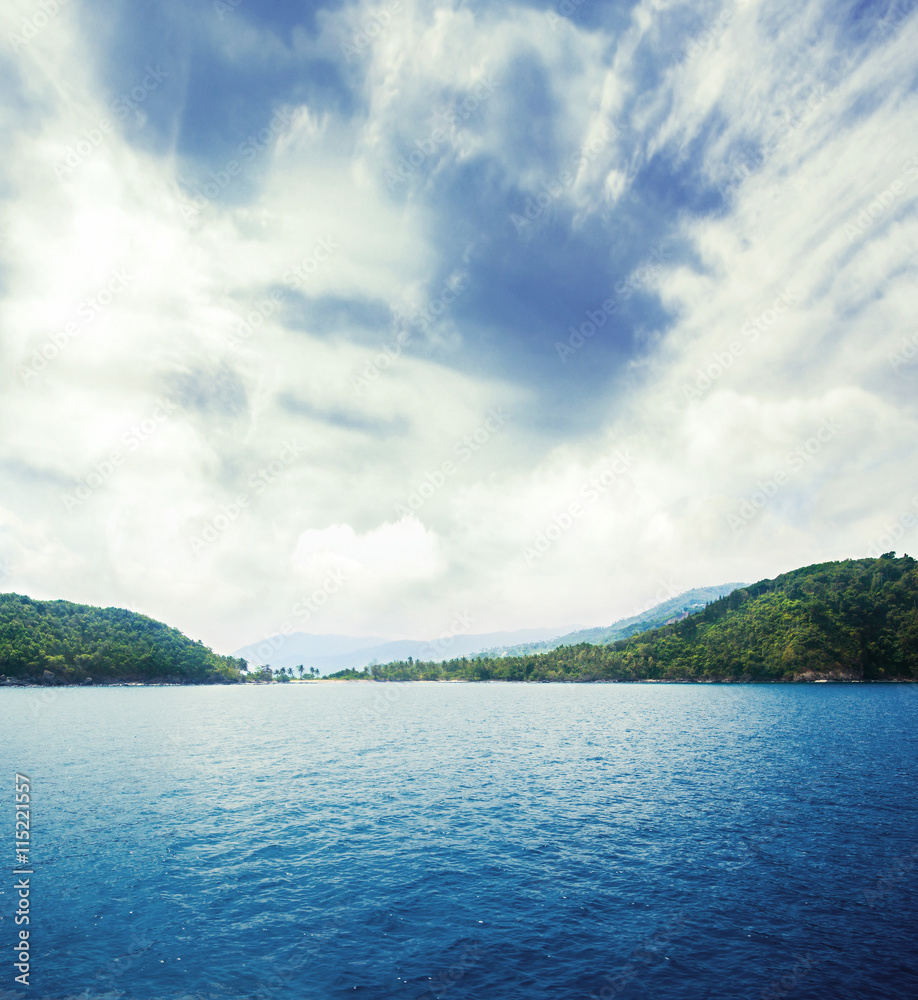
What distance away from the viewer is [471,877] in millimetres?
33750

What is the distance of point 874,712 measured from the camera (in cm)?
12200

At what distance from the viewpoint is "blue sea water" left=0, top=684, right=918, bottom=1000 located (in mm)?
23188

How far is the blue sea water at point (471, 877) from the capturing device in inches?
913

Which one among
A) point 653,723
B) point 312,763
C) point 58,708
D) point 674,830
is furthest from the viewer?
point 58,708

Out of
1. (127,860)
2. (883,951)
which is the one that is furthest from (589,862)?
(127,860)

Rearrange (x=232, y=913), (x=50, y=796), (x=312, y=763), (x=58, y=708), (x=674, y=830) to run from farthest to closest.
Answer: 1. (x=58, y=708)
2. (x=312, y=763)
3. (x=50, y=796)
4. (x=674, y=830)
5. (x=232, y=913)

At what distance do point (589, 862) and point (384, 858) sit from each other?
602 inches

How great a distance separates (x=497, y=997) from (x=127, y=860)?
30775 millimetres

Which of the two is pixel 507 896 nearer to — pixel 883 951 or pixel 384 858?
pixel 384 858

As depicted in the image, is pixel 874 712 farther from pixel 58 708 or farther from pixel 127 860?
pixel 58 708

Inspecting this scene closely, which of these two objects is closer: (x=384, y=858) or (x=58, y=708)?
(x=384, y=858)

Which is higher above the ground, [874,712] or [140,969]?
[140,969]

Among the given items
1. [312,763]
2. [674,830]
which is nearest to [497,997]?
[674,830]

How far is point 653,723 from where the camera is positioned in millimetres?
118625
